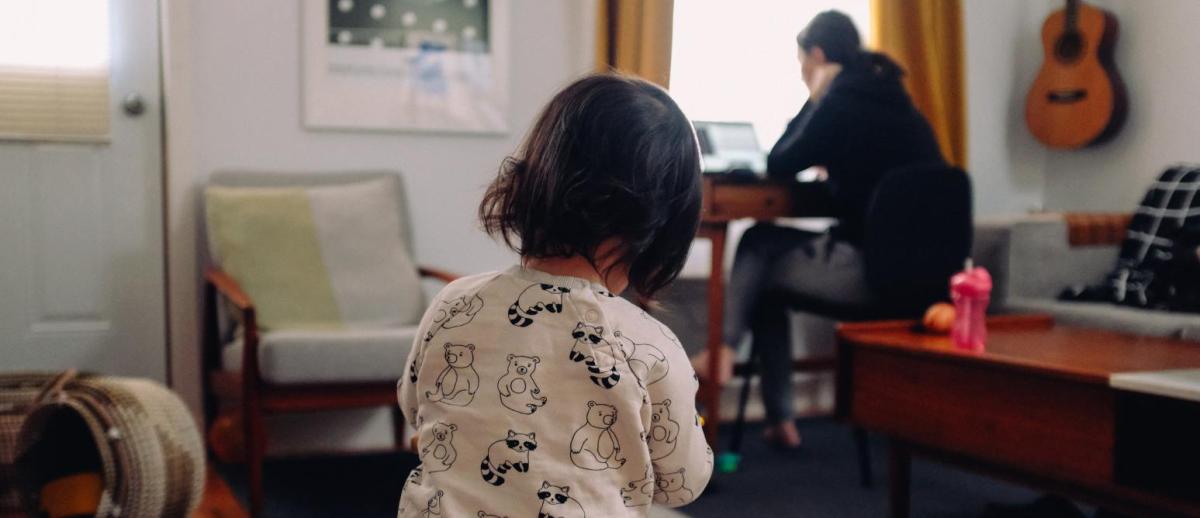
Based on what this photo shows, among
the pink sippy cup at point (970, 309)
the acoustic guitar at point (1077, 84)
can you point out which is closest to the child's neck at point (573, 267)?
the pink sippy cup at point (970, 309)

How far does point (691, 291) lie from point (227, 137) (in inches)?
54.8

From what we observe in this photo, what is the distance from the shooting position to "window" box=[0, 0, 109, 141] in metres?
2.82

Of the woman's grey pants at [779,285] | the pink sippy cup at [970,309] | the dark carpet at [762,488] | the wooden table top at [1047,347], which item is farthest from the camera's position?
the woman's grey pants at [779,285]

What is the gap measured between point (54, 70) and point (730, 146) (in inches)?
74.2

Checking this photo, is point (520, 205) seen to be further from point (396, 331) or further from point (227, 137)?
point (227, 137)

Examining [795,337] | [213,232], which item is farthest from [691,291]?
[213,232]

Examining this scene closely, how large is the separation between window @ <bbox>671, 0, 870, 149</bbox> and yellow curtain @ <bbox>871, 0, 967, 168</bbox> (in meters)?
0.09

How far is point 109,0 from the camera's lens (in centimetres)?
290

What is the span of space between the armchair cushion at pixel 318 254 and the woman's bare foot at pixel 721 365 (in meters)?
0.77

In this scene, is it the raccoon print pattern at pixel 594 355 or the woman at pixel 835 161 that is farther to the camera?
the woman at pixel 835 161

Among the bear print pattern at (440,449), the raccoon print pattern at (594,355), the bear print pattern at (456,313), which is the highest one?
the bear print pattern at (456,313)

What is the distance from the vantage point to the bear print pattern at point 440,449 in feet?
3.11

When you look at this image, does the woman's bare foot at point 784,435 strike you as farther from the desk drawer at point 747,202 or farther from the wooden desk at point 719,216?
the desk drawer at point 747,202

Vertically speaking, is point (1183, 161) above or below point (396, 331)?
above
